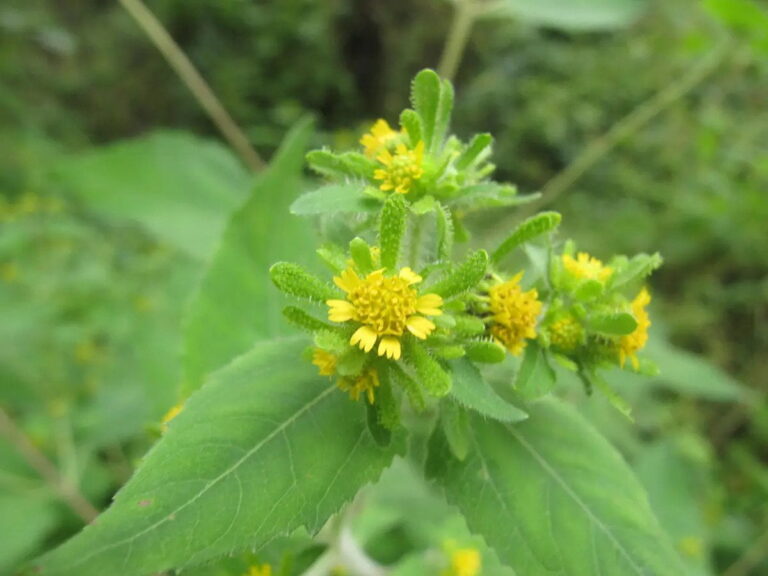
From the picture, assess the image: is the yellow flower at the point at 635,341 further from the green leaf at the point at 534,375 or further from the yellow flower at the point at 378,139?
the yellow flower at the point at 378,139

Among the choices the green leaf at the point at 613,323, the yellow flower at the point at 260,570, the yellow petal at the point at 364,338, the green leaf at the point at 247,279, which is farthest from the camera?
the green leaf at the point at 247,279

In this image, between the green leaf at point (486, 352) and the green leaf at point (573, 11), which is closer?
the green leaf at point (486, 352)

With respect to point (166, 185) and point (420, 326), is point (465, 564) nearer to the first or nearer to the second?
point (420, 326)

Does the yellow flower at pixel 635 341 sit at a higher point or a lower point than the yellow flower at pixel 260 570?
lower

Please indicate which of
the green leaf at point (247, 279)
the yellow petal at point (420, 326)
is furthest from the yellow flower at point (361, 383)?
the green leaf at point (247, 279)

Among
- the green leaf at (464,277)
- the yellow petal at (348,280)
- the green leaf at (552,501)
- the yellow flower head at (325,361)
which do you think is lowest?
the green leaf at (552,501)

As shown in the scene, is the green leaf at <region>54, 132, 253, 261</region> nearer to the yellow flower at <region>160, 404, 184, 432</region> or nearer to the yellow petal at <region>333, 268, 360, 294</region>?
the yellow flower at <region>160, 404, 184, 432</region>

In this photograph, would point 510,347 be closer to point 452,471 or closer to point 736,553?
point 452,471

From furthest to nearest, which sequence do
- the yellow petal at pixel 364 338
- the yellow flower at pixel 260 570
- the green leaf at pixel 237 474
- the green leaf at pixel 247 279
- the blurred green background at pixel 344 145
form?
the blurred green background at pixel 344 145 < the green leaf at pixel 247 279 < the yellow flower at pixel 260 570 < the yellow petal at pixel 364 338 < the green leaf at pixel 237 474
